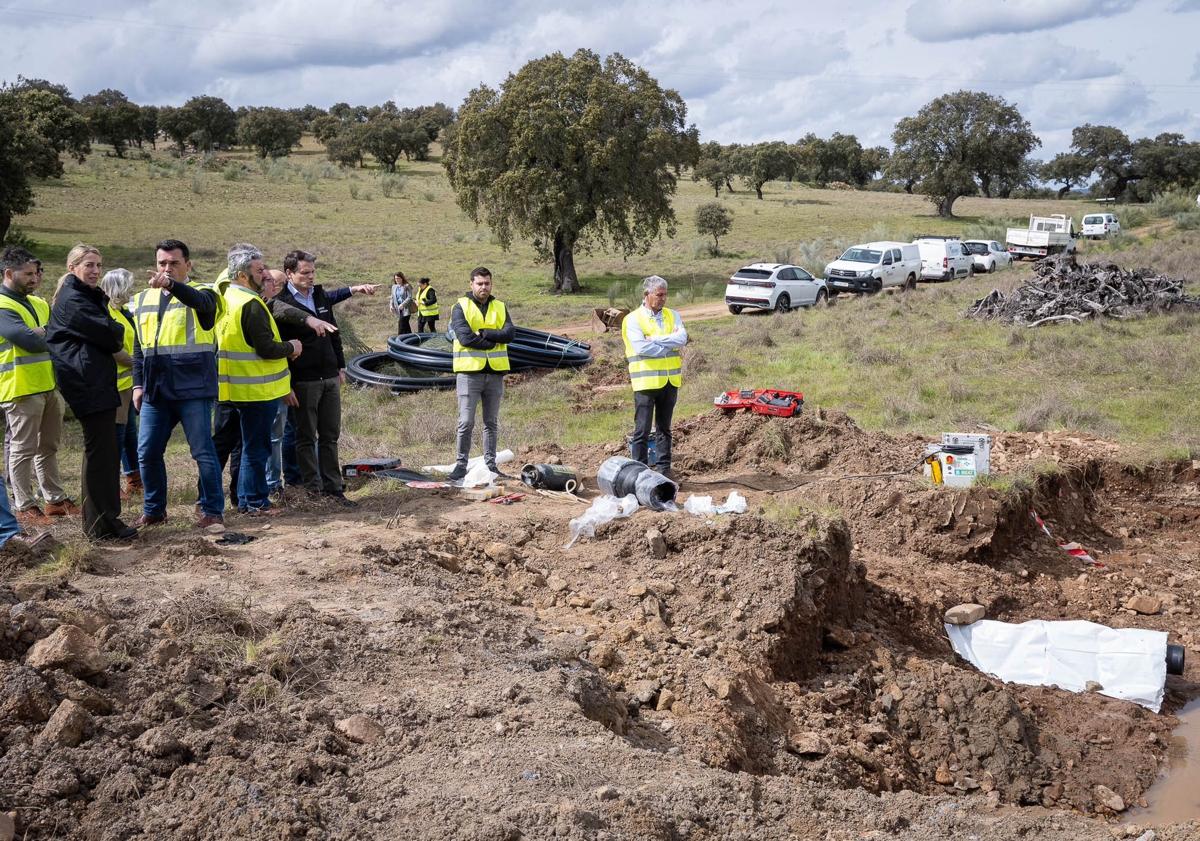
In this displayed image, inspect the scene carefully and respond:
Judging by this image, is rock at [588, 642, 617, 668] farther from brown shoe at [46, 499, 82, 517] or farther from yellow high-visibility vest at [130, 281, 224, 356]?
brown shoe at [46, 499, 82, 517]

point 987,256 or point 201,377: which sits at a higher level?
point 987,256

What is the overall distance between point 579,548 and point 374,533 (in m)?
A: 1.45

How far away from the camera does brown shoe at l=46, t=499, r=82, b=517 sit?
761 cm

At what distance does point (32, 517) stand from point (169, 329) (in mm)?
1972

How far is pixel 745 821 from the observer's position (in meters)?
4.10

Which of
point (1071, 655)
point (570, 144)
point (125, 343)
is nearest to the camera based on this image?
point (1071, 655)

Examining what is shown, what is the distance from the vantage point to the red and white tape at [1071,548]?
8953 mm

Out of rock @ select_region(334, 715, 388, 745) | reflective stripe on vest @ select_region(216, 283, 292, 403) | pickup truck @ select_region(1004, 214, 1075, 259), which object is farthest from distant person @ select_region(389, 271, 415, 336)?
pickup truck @ select_region(1004, 214, 1075, 259)

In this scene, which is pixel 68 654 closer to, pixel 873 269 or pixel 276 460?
pixel 276 460

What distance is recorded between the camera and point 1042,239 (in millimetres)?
37750

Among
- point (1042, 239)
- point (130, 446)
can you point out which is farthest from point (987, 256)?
A: point (130, 446)

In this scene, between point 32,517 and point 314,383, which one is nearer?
point 32,517

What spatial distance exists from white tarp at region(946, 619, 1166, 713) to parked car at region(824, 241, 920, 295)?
70.8 feet

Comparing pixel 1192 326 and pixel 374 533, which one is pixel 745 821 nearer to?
pixel 374 533
